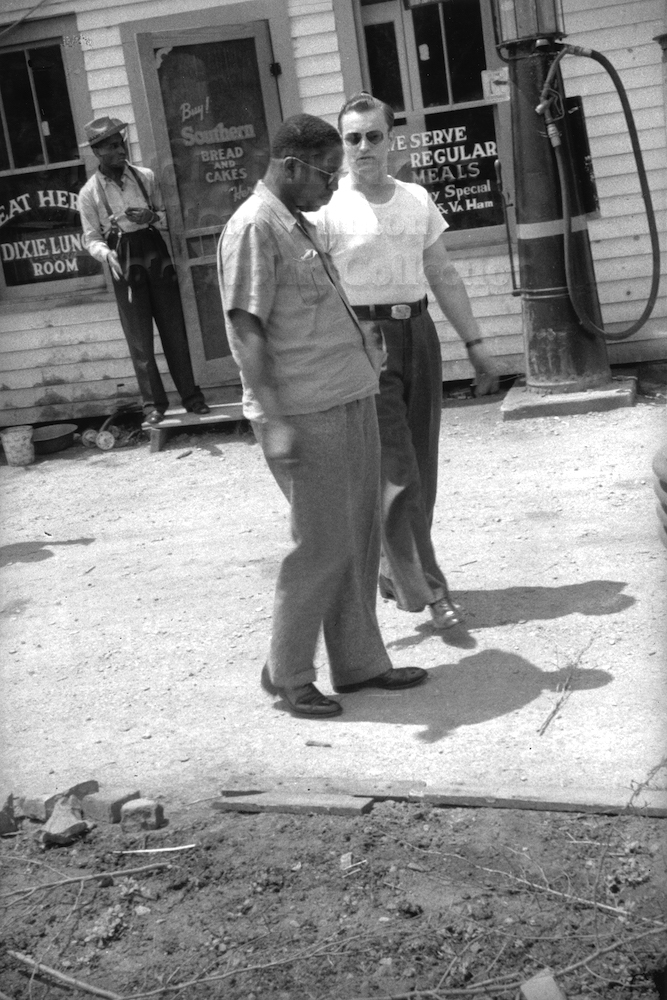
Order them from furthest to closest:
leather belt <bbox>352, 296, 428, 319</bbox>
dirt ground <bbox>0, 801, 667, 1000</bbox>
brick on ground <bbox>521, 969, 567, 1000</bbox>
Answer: leather belt <bbox>352, 296, 428, 319</bbox> < dirt ground <bbox>0, 801, 667, 1000</bbox> < brick on ground <bbox>521, 969, 567, 1000</bbox>

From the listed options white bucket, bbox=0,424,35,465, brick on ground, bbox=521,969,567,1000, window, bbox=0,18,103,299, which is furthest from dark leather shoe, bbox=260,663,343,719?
window, bbox=0,18,103,299

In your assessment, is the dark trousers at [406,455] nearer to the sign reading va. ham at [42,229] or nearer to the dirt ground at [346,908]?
the dirt ground at [346,908]

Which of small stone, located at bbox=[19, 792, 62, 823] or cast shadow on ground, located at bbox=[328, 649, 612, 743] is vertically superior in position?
small stone, located at bbox=[19, 792, 62, 823]

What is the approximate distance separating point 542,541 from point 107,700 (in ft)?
7.53

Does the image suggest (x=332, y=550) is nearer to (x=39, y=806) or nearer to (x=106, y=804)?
(x=106, y=804)

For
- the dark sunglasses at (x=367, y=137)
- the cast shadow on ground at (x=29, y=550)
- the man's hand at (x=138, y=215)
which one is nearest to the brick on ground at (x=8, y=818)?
the dark sunglasses at (x=367, y=137)

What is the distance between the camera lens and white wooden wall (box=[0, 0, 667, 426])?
880 cm

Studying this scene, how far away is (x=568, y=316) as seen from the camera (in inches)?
330

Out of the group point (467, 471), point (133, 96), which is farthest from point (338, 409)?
point (133, 96)

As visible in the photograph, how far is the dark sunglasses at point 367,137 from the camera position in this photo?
491 centimetres

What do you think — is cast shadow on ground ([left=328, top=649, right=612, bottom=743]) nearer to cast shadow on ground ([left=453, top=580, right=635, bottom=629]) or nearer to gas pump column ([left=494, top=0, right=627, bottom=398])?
cast shadow on ground ([left=453, top=580, right=635, bottom=629])

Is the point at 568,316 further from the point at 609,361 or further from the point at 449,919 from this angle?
the point at 449,919

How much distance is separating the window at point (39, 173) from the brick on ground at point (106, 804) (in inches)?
255

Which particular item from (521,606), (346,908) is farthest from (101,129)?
(346,908)
